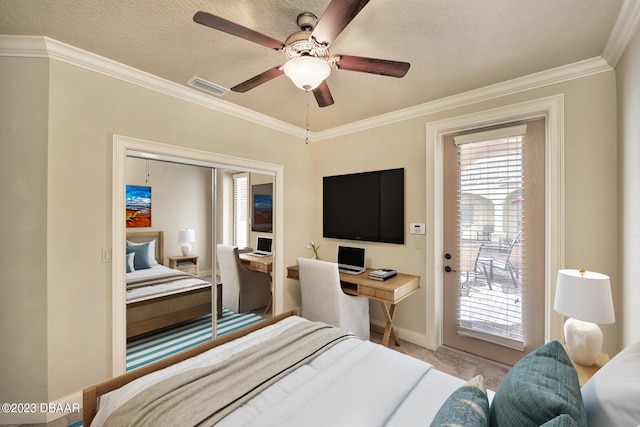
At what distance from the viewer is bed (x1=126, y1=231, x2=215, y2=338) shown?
229 cm

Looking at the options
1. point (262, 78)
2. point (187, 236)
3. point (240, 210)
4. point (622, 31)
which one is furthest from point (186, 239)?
point (622, 31)

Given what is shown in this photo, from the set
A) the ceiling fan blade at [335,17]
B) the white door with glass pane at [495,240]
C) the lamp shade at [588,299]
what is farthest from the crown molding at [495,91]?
the ceiling fan blade at [335,17]

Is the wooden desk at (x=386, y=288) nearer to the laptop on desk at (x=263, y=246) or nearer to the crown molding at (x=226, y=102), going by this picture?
the laptop on desk at (x=263, y=246)

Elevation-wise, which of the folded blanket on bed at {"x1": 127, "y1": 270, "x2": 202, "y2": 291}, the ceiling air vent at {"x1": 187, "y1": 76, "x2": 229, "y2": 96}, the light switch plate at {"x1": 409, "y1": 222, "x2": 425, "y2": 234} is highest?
the ceiling air vent at {"x1": 187, "y1": 76, "x2": 229, "y2": 96}

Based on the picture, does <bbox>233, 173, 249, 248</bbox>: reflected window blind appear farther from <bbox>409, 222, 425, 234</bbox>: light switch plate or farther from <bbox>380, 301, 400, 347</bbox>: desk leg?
<bbox>409, 222, 425, 234</bbox>: light switch plate

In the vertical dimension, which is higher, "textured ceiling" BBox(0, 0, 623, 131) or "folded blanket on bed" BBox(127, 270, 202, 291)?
"textured ceiling" BBox(0, 0, 623, 131)

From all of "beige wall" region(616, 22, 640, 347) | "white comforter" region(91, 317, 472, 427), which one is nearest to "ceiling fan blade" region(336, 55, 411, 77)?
"beige wall" region(616, 22, 640, 347)

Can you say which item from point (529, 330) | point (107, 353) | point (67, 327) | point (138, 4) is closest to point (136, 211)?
point (67, 327)

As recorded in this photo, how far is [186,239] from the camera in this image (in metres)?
2.65

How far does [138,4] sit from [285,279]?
2829 millimetres

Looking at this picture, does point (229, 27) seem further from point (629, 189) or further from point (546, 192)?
point (546, 192)

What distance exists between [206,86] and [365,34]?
1471 mm

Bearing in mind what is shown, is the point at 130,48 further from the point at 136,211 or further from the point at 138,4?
the point at 136,211

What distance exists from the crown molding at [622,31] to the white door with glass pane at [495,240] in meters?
0.57
